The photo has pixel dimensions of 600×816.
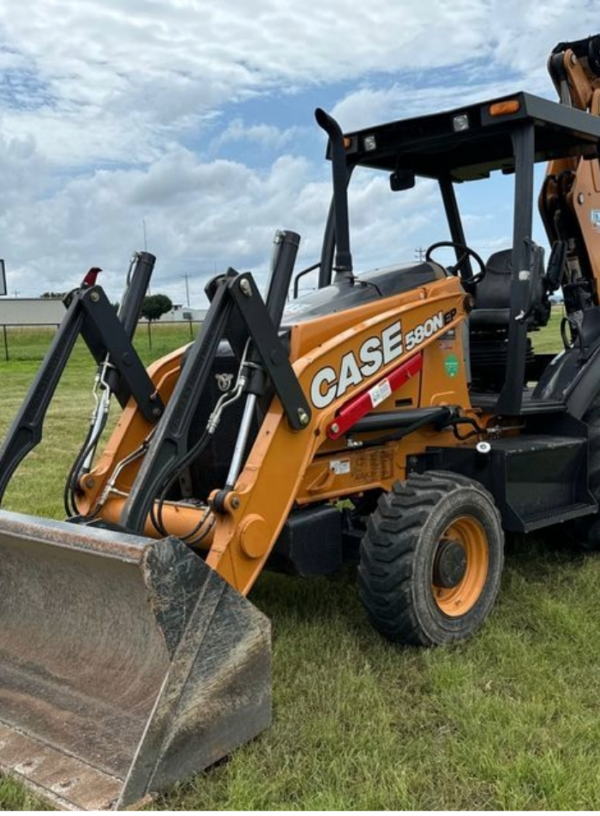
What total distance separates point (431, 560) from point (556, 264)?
Answer: 2400mm

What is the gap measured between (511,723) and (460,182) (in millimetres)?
3971

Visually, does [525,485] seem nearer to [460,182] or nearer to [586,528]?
[586,528]

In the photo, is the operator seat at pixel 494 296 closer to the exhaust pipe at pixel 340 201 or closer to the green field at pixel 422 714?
the exhaust pipe at pixel 340 201

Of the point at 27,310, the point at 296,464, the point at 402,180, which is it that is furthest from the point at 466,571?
the point at 27,310

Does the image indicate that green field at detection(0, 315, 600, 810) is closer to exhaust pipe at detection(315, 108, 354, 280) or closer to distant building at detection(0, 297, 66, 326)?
exhaust pipe at detection(315, 108, 354, 280)

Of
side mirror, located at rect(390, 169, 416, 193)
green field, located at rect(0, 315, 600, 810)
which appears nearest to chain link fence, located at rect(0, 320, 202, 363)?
side mirror, located at rect(390, 169, 416, 193)

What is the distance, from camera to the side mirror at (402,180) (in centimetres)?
589

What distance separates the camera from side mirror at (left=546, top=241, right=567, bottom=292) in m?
5.44

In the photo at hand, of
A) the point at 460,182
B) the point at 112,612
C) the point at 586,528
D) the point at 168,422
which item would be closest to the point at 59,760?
the point at 112,612

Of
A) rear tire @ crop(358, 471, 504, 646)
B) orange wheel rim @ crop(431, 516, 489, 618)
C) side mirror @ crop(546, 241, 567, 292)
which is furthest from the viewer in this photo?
side mirror @ crop(546, 241, 567, 292)

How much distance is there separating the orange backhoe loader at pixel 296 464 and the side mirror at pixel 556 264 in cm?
1

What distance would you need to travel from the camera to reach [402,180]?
592 cm

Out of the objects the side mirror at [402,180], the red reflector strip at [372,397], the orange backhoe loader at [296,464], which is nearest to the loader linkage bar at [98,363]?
the orange backhoe loader at [296,464]

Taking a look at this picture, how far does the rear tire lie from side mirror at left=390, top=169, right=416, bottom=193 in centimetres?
241
